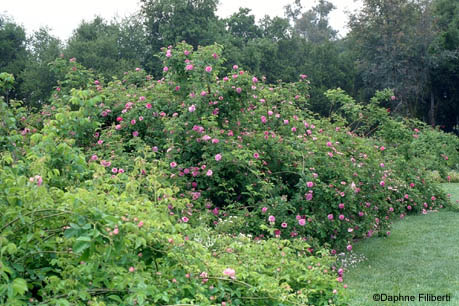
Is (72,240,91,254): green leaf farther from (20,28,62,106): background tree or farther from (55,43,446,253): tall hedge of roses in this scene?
(20,28,62,106): background tree

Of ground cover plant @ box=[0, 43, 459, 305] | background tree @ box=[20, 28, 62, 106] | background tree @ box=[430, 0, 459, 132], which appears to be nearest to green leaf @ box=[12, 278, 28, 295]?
ground cover plant @ box=[0, 43, 459, 305]

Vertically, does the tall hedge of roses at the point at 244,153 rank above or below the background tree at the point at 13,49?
below

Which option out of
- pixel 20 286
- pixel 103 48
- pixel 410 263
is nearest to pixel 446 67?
pixel 103 48

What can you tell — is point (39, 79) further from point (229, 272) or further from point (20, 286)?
point (20, 286)

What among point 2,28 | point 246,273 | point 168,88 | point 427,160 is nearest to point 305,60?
point 2,28

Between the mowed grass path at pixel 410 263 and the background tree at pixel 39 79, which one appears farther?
the background tree at pixel 39 79

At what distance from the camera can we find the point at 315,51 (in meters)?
31.0

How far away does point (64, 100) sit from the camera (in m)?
6.90

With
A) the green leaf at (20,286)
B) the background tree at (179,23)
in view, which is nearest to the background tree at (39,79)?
the background tree at (179,23)

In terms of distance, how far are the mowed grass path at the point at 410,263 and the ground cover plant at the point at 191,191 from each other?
30cm

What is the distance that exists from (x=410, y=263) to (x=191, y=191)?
247cm

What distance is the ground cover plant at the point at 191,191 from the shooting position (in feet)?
6.99

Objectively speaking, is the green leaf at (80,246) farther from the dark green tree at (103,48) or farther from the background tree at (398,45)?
the background tree at (398,45)

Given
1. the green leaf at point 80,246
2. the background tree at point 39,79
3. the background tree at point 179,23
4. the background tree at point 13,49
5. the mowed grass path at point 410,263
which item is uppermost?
the background tree at point 179,23
